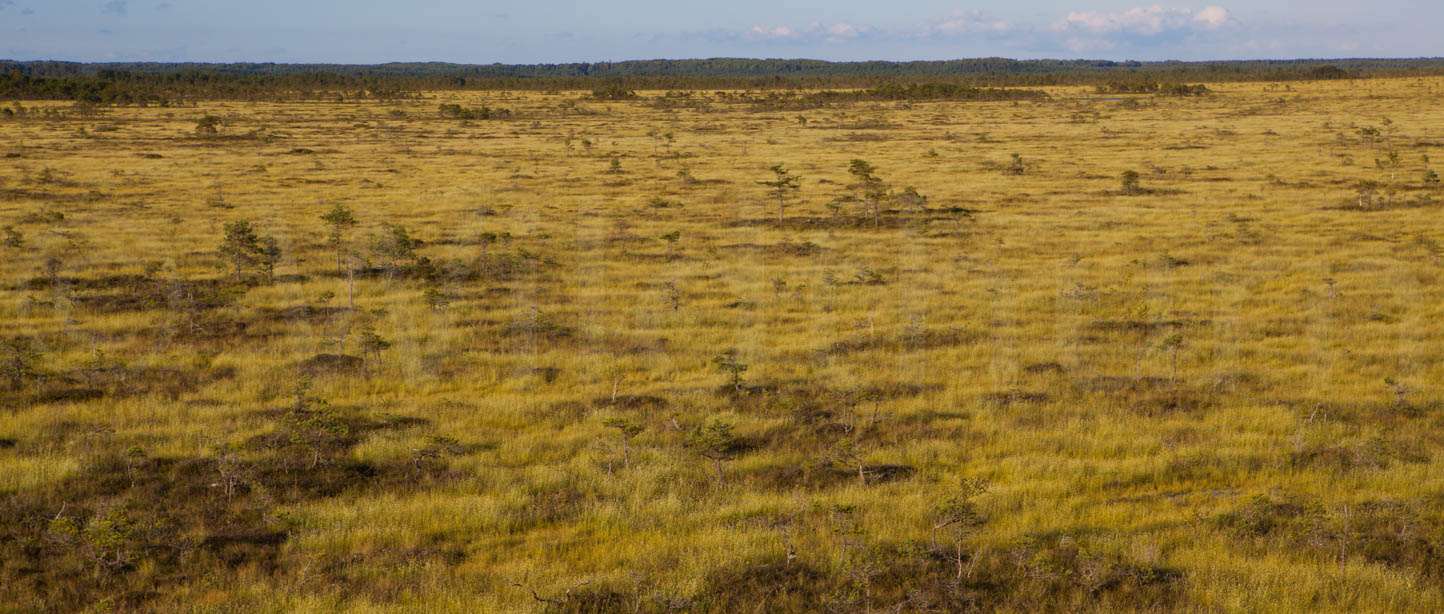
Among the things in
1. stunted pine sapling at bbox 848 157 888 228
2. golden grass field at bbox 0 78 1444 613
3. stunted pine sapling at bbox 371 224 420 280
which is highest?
stunted pine sapling at bbox 848 157 888 228

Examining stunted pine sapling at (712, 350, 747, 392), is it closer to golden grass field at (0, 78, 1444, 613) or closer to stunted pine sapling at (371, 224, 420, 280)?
golden grass field at (0, 78, 1444, 613)

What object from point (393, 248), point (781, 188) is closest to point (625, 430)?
point (393, 248)

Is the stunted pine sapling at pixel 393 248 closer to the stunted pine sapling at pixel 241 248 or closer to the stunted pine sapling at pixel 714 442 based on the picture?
the stunted pine sapling at pixel 241 248

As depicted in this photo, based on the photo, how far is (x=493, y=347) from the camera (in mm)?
16422

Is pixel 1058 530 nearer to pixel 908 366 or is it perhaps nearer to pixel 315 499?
pixel 908 366

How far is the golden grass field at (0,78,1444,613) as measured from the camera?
7938 millimetres

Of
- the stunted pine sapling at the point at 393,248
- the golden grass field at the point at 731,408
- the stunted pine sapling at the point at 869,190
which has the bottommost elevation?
the golden grass field at the point at 731,408

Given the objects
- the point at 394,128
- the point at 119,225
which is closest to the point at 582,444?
the point at 119,225

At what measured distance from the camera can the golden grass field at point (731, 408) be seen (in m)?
7.94

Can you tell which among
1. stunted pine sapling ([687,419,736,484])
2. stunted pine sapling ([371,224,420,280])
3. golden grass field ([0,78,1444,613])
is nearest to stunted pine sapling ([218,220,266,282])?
golden grass field ([0,78,1444,613])

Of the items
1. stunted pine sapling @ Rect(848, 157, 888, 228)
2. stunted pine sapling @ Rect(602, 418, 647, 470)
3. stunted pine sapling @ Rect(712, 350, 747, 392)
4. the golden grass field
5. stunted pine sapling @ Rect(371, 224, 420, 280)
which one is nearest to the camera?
the golden grass field

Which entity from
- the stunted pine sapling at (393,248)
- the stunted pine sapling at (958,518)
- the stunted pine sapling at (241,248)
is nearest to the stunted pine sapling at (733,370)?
the stunted pine sapling at (958,518)

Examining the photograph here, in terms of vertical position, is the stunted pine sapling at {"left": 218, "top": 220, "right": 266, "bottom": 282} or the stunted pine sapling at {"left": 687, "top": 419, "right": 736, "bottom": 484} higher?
the stunted pine sapling at {"left": 218, "top": 220, "right": 266, "bottom": 282}

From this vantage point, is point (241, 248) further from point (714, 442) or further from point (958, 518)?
point (958, 518)
